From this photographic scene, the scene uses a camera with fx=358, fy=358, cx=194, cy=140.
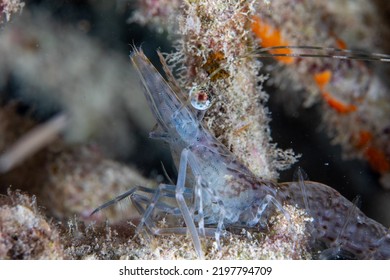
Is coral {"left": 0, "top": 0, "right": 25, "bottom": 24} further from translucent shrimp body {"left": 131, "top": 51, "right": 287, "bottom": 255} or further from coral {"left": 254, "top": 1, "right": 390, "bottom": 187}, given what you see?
coral {"left": 254, "top": 1, "right": 390, "bottom": 187}

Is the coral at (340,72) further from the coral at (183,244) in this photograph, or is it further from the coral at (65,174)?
the coral at (65,174)

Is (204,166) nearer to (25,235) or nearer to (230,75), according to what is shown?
(230,75)

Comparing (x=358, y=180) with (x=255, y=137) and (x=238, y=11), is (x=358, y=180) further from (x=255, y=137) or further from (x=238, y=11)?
(x=238, y=11)

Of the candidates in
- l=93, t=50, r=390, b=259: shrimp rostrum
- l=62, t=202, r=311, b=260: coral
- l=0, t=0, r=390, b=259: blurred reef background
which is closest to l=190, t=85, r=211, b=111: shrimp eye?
l=93, t=50, r=390, b=259: shrimp rostrum

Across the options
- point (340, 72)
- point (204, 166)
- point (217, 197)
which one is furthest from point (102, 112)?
point (340, 72)

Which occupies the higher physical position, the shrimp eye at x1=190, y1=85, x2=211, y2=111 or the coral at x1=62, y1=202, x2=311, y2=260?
the shrimp eye at x1=190, y1=85, x2=211, y2=111

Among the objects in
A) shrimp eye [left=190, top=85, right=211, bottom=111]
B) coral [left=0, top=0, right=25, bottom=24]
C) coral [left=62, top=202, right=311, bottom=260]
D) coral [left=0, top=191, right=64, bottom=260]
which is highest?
coral [left=0, top=0, right=25, bottom=24]

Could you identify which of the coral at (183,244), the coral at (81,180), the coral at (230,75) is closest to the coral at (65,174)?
the coral at (81,180)
